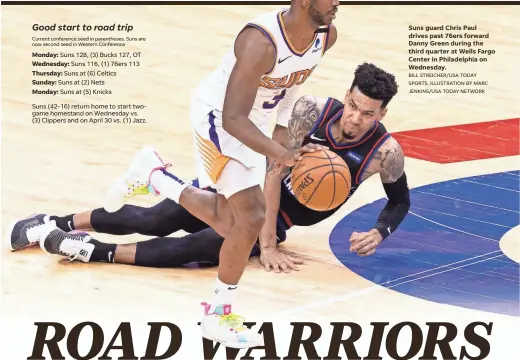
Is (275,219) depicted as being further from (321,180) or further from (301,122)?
(321,180)

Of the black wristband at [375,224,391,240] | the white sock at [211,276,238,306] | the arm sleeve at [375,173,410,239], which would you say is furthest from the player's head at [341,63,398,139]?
Answer: the white sock at [211,276,238,306]

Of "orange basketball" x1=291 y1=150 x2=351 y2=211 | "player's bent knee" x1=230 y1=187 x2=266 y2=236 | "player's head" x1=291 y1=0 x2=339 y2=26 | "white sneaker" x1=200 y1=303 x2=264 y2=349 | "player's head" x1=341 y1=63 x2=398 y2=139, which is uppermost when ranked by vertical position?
"player's head" x1=291 y1=0 x2=339 y2=26

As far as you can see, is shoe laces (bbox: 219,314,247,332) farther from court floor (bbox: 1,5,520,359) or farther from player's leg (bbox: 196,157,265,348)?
court floor (bbox: 1,5,520,359)

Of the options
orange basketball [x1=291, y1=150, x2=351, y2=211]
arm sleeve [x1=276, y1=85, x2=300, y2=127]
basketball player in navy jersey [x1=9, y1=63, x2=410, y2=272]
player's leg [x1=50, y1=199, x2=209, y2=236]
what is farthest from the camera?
player's leg [x1=50, y1=199, x2=209, y2=236]

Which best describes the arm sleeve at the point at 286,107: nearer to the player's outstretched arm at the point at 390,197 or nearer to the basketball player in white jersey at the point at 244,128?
the basketball player in white jersey at the point at 244,128

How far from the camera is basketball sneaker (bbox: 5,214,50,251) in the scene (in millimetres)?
7766

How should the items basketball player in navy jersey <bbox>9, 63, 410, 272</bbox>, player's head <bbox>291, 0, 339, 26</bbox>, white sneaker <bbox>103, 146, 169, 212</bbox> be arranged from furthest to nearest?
basketball player in navy jersey <bbox>9, 63, 410, 272</bbox> < white sneaker <bbox>103, 146, 169, 212</bbox> < player's head <bbox>291, 0, 339, 26</bbox>

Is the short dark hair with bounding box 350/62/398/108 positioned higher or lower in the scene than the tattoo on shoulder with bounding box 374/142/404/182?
higher

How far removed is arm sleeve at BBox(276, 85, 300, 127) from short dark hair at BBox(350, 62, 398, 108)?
1.46 feet

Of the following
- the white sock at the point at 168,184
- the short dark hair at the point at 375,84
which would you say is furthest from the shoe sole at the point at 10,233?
the short dark hair at the point at 375,84

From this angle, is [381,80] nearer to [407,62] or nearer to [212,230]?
[212,230]

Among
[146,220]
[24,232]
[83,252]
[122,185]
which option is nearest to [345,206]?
[146,220]

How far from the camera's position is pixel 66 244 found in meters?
7.61

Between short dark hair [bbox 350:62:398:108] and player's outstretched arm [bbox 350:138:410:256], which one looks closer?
short dark hair [bbox 350:62:398:108]
